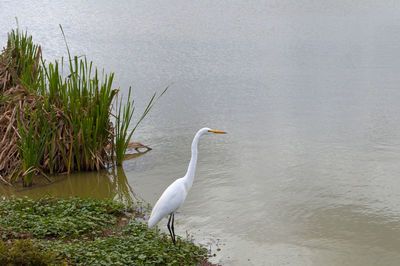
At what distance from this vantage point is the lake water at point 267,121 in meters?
5.41

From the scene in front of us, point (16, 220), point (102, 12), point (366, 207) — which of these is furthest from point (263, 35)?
point (16, 220)

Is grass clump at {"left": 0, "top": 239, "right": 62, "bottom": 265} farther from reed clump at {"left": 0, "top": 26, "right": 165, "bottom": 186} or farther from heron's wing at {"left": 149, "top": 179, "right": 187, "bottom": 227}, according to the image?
reed clump at {"left": 0, "top": 26, "right": 165, "bottom": 186}

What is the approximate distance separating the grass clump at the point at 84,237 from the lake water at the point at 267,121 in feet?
1.80

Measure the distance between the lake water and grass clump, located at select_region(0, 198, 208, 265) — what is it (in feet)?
1.80

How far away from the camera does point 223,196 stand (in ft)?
20.7

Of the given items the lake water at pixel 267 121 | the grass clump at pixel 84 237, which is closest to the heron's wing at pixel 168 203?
the grass clump at pixel 84 237

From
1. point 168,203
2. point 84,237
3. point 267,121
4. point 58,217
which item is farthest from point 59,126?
point 267,121

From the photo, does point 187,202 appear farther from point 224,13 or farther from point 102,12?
point 102,12

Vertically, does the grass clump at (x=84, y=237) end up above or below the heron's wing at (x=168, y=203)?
below

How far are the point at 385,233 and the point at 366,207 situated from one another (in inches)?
26.1

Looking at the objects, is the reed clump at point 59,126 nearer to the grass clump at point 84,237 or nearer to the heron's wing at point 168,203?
the grass clump at point 84,237

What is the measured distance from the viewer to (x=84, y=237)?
4766 mm

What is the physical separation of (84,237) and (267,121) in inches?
208

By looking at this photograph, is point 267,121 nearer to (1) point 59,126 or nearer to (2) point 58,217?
(1) point 59,126
